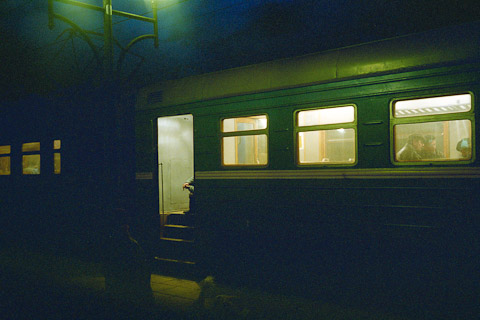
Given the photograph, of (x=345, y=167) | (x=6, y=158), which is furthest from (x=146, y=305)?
(x=6, y=158)

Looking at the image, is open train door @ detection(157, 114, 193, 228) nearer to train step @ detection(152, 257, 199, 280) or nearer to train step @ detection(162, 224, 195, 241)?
train step @ detection(162, 224, 195, 241)

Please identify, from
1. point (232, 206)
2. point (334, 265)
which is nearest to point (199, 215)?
point (232, 206)

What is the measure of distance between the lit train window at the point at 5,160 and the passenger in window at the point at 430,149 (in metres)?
10.3

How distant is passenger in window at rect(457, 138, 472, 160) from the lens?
4.50 m

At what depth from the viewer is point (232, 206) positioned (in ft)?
21.3

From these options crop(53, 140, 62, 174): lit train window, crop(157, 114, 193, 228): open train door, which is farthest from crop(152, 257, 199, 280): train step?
crop(53, 140, 62, 174): lit train window

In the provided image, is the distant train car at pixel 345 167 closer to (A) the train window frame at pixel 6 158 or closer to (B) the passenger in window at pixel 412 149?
(B) the passenger in window at pixel 412 149

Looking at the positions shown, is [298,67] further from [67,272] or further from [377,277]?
[67,272]

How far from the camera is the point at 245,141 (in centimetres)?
638

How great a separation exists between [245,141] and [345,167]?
1712 millimetres

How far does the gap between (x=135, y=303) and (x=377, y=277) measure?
130 inches

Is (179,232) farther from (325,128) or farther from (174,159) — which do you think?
(325,128)

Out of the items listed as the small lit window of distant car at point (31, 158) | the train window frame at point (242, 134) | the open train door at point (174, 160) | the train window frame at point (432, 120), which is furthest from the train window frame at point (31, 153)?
the train window frame at point (432, 120)

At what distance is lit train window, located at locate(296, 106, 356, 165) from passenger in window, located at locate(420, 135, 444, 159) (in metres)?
0.87
